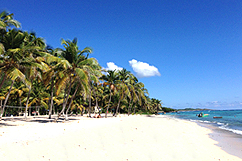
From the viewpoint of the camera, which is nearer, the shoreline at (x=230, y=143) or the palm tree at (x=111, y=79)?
the shoreline at (x=230, y=143)

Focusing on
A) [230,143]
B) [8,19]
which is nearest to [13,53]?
[8,19]

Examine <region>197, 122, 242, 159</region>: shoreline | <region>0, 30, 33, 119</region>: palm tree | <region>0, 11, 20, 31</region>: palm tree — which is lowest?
<region>197, 122, 242, 159</region>: shoreline

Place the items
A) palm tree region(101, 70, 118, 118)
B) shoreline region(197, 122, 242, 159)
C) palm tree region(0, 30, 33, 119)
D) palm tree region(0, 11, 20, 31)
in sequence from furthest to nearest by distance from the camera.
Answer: palm tree region(101, 70, 118, 118) → palm tree region(0, 11, 20, 31) → palm tree region(0, 30, 33, 119) → shoreline region(197, 122, 242, 159)

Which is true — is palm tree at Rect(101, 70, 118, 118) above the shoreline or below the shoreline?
above

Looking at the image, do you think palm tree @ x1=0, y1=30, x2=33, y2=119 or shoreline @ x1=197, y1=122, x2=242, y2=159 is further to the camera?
palm tree @ x1=0, y1=30, x2=33, y2=119

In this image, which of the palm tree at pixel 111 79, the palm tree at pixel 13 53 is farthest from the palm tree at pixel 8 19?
the palm tree at pixel 111 79

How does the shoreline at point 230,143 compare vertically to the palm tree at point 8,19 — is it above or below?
below

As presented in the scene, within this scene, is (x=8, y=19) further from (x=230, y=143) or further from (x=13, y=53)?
(x=230, y=143)

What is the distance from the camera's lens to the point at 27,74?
1385cm

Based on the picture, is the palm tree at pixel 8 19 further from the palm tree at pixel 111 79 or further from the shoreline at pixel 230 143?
the shoreline at pixel 230 143

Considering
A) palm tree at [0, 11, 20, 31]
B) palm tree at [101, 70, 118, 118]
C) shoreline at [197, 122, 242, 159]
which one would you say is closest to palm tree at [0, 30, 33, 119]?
palm tree at [0, 11, 20, 31]

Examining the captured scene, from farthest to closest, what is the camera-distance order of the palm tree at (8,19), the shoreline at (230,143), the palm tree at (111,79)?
1. the palm tree at (111,79)
2. the palm tree at (8,19)
3. the shoreline at (230,143)

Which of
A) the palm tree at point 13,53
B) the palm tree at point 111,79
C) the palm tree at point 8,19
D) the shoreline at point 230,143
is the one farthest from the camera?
the palm tree at point 111,79

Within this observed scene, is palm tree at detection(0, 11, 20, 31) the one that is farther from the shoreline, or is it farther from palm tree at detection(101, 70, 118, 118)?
the shoreline
